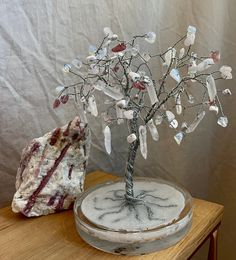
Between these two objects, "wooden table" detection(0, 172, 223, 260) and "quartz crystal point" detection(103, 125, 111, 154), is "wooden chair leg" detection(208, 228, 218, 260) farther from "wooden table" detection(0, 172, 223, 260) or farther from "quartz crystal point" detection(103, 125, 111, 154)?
"quartz crystal point" detection(103, 125, 111, 154)

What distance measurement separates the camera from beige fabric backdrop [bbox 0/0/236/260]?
2.59 ft

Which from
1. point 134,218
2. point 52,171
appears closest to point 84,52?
point 52,171

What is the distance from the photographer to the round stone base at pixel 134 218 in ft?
1.96

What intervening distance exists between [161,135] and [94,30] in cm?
32

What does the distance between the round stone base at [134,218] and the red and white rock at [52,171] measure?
0.05 m

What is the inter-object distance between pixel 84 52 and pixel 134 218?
0.44 meters

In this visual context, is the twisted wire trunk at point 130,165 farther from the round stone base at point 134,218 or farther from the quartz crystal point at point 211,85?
the quartz crystal point at point 211,85

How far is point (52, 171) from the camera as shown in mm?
733

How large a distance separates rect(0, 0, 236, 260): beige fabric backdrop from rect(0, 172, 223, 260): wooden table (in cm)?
17

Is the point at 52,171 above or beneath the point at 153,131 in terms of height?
beneath

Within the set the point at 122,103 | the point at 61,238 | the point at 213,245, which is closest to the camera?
the point at 122,103

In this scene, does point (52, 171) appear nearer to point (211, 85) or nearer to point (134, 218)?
point (134, 218)

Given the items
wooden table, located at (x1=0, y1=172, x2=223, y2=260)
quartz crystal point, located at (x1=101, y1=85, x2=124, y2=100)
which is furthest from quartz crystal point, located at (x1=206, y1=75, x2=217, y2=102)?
wooden table, located at (x1=0, y1=172, x2=223, y2=260)

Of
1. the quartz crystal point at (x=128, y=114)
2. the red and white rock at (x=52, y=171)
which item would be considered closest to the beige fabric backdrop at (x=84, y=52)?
the red and white rock at (x=52, y=171)
